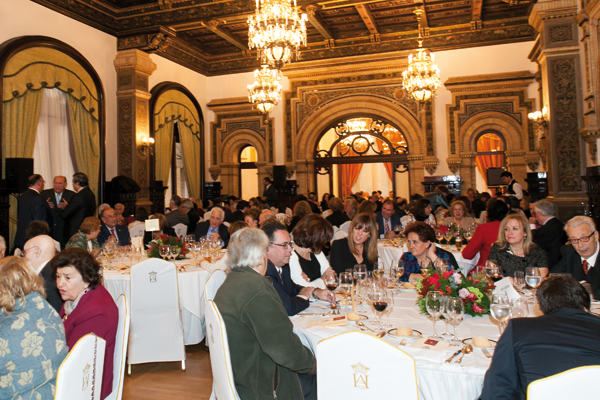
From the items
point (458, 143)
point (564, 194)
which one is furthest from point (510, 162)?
point (564, 194)

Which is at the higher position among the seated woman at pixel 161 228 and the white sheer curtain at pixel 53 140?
the white sheer curtain at pixel 53 140

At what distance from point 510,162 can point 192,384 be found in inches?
426

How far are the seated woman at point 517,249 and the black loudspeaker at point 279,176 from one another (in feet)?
32.8

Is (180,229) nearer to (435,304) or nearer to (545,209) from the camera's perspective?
(545,209)

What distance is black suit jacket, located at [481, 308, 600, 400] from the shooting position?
1.55 m

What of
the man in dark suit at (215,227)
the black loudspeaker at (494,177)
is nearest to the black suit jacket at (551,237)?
the man in dark suit at (215,227)

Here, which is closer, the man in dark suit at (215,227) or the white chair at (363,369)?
the white chair at (363,369)

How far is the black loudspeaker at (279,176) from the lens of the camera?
536 inches

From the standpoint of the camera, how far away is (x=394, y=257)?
5.72 meters

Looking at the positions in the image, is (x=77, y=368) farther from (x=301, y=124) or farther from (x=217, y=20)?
(x=301, y=124)

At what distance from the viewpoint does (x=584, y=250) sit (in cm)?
342

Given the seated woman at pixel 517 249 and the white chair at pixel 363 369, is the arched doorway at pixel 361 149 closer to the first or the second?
the seated woman at pixel 517 249

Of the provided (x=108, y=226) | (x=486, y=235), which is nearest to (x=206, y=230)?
(x=108, y=226)

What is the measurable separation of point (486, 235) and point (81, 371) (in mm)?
4104
